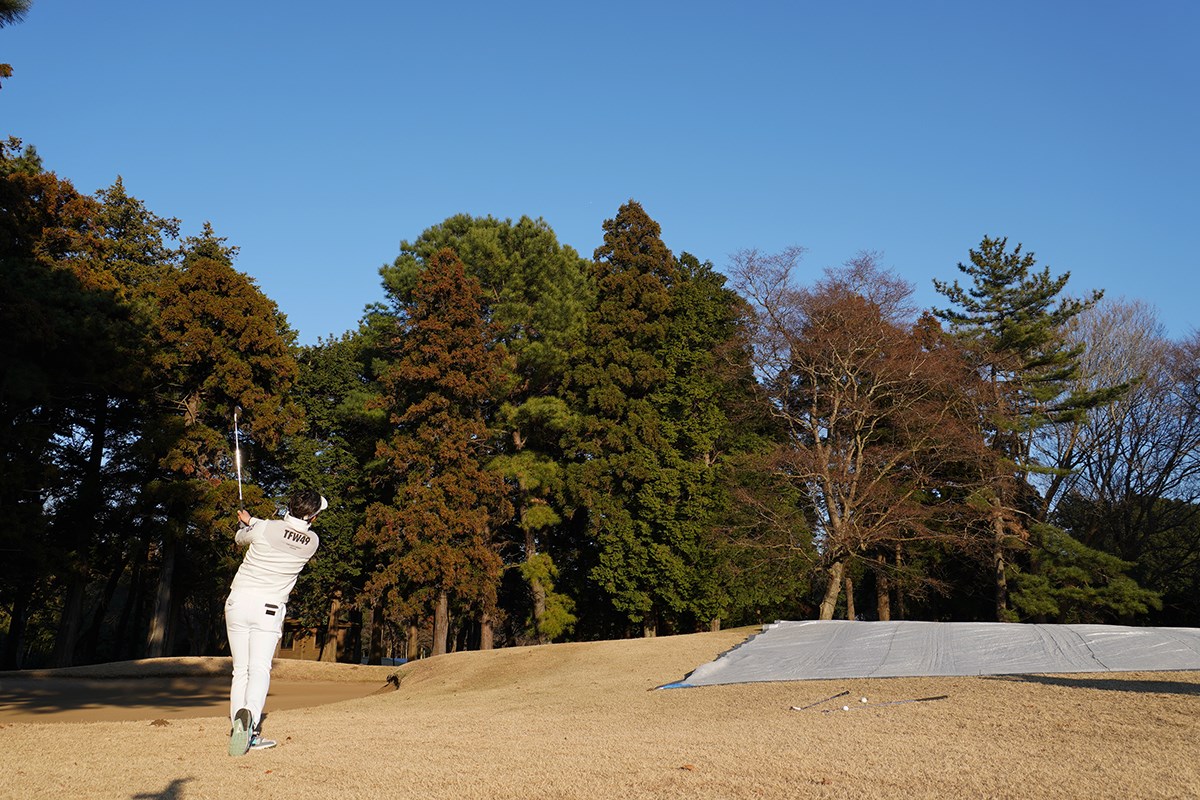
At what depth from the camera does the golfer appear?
6168mm

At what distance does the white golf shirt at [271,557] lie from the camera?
6285 millimetres

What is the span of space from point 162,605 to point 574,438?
13100 mm

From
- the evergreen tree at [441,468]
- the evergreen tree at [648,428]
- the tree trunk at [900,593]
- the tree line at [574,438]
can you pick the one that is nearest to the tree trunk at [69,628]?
the tree line at [574,438]

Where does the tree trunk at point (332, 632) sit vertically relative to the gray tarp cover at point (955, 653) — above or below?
above

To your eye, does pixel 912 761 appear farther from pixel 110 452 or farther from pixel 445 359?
pixel 110 452

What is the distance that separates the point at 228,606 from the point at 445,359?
73.1 ft

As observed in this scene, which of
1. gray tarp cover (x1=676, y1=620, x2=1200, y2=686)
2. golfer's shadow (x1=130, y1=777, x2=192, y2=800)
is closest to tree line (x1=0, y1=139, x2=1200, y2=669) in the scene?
gray tarp cover (x1=676, y1=620, x2=1200, y2=686)

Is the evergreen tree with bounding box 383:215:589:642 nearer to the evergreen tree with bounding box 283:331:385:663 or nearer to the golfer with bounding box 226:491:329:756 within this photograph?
the evergreen tree with bounding box 283:331:385:663

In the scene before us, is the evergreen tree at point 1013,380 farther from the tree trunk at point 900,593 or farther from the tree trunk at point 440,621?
the tree trunk at point 440,621

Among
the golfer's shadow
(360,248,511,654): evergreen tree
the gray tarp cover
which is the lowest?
the golfer's shadow

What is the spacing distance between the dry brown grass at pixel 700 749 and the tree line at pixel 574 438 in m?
16.3

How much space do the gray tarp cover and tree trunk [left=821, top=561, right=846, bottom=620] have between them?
32.5 ft

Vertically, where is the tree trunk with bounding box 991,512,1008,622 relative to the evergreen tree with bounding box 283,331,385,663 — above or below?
below

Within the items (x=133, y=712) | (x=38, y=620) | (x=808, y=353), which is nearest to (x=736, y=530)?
(x=808, y=353)
